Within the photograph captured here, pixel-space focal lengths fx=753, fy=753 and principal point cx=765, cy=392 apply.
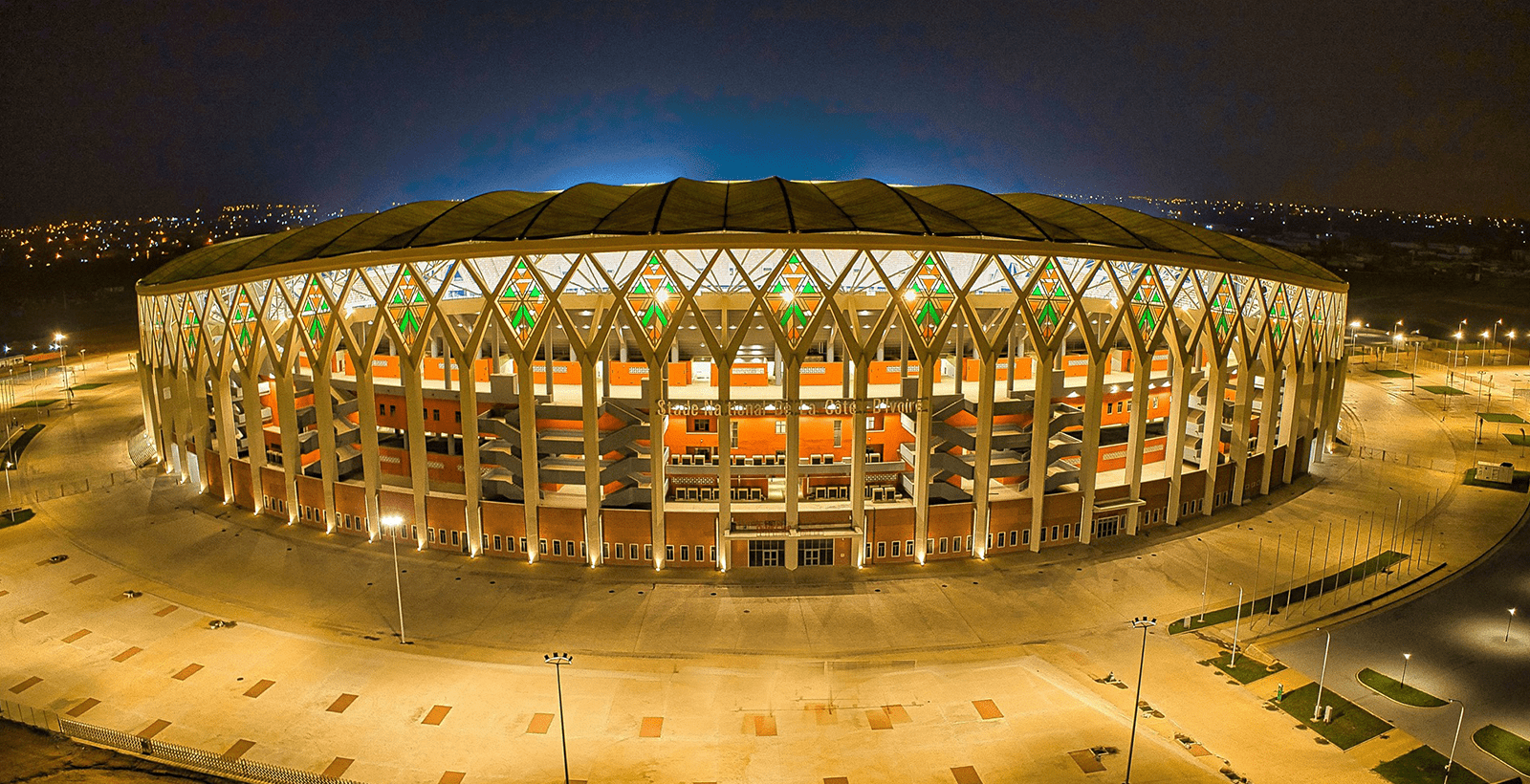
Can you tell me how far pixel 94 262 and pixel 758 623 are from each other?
724 feet

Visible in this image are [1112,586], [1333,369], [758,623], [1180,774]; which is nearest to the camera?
[1180,774]

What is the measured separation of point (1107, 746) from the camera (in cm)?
2333

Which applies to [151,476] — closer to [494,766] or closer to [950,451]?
[494,766]

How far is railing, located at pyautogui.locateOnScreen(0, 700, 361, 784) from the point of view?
21953 mm

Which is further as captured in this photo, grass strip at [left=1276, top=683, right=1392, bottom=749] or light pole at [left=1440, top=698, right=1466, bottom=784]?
grass strip at [left=1276, top=683, right=1392, bottom=749]

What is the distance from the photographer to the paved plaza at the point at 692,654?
76.1 ft

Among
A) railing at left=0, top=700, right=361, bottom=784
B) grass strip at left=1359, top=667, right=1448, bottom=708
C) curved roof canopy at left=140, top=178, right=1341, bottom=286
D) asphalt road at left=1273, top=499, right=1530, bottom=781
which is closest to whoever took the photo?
railing at left=0, top=700, right=361, bottom=784

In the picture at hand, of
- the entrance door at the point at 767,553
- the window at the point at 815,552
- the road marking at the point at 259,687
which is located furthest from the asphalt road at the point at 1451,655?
the road marking at the point at 259,687

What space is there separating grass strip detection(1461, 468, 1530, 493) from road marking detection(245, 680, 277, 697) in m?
69.2

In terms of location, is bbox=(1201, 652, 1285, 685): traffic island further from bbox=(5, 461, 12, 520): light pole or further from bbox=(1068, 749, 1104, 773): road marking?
bbox=(5, 461, 12, 520): light pole

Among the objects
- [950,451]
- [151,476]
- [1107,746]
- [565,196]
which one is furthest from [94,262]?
[1107,746]

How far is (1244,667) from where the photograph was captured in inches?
1105

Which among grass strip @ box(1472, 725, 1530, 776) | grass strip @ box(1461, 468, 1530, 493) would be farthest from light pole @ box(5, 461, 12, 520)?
grass strip @ box(1461, 468, 1530, 493)

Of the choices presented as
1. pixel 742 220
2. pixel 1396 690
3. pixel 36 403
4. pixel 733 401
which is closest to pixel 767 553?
pixel 733 401
